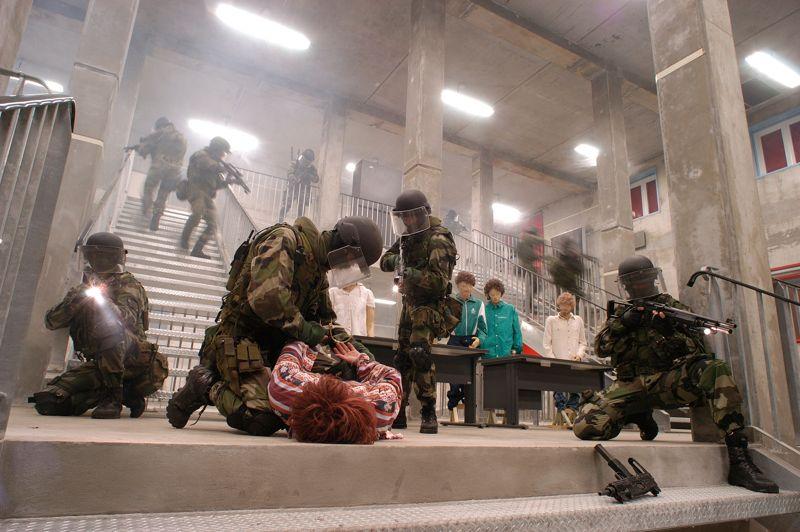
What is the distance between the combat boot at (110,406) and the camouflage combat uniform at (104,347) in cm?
4

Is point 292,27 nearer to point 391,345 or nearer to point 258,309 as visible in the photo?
point 391,345

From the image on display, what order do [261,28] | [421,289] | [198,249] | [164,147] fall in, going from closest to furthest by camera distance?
[421,289]
[198,249]
[164,147]
[261,28]

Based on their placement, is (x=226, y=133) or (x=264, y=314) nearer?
(x=264, y=314)

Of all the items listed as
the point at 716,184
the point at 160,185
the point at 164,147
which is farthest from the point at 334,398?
the point at 164,147

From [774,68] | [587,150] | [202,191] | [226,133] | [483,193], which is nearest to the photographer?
[202,191]

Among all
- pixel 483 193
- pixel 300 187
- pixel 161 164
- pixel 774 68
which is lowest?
pixel 161 164

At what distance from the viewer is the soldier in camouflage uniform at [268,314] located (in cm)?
262

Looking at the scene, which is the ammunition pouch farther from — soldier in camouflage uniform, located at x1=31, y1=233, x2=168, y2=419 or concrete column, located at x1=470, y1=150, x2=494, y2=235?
concrete column, located at x1=470, y1=150, x2=494, y2=235

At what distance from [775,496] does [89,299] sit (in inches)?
180

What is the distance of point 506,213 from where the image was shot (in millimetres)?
18891

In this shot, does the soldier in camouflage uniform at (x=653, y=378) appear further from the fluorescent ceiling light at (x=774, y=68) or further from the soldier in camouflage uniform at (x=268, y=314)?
the fluorescent ceiling light at (x=774, y=68)

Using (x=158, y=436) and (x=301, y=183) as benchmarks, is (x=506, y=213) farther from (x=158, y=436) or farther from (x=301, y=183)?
(x=158, y=436)

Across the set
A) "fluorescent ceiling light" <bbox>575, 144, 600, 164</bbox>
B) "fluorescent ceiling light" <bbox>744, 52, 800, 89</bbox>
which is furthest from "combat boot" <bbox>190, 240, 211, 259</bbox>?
"fluorescent ceiling light" <bbox>744, 52, 800, 89</bbox>

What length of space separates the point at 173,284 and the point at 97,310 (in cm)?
395
